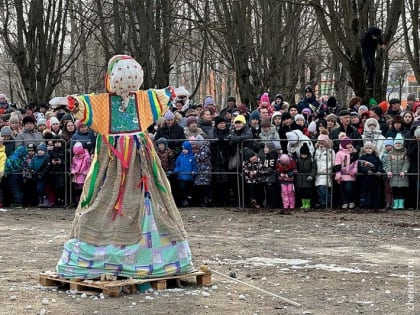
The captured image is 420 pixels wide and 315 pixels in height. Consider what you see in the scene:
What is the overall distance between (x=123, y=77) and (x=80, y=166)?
6636 millimetres

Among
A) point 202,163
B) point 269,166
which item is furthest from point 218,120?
point 269,166

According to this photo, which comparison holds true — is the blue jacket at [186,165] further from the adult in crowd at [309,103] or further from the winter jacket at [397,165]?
the adult in crowd at [309,103]

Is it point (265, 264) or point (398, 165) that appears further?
point (398, 165)

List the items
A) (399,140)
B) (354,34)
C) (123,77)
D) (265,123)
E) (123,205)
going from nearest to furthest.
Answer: (123,205) < (123,77) < (399,140) < (265,123) < (354,34)

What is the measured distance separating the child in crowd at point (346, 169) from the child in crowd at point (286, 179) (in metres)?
0.68

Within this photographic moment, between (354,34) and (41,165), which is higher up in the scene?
(354,34)

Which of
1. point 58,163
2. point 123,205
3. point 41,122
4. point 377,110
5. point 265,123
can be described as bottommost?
point 123,205

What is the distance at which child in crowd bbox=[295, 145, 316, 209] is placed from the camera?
15031mm

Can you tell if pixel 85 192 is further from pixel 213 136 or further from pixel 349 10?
pixel 349 10

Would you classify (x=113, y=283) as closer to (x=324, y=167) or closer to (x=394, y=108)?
(x=324, y=167)

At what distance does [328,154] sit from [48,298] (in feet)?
24.0

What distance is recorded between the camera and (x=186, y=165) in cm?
1558

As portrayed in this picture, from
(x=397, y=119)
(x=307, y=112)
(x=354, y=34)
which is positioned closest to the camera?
(x=397, y=119)

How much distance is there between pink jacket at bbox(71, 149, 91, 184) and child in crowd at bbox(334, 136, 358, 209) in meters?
3.97
